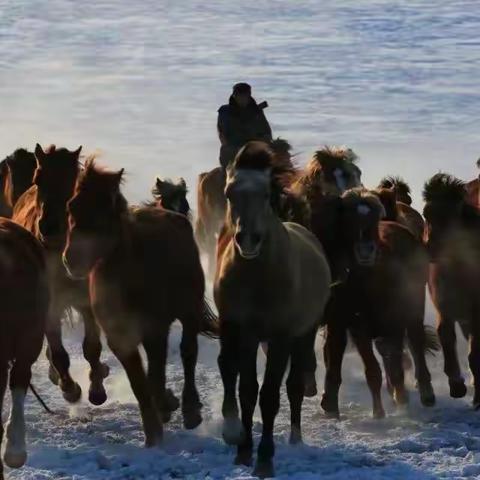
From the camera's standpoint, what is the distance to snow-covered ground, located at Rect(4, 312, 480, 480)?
8352 mm

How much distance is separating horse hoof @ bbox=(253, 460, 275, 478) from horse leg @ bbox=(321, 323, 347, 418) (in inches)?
84.4

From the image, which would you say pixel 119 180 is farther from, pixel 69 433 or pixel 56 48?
pixel 56 48

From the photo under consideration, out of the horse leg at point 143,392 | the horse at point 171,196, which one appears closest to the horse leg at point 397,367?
the horse leg at point 143,392

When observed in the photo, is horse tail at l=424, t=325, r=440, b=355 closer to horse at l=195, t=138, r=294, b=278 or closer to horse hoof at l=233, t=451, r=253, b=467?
horse hoof at l=233, t=451, r=253, b=467

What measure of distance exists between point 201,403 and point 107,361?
265 centimetres

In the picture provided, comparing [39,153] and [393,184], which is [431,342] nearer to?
[393,184]

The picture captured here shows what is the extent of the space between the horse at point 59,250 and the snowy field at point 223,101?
284 mm

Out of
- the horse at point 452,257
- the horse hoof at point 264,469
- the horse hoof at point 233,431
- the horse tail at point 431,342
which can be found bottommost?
the horse hoof at point 264,469

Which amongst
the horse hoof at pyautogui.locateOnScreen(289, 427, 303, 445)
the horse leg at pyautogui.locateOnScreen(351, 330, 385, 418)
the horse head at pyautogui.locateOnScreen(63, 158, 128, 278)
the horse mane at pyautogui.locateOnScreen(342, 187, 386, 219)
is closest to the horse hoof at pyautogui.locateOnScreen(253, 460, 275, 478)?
the horse hoof at pyautogui.locateOnScreen(289, 427, 303, 445)

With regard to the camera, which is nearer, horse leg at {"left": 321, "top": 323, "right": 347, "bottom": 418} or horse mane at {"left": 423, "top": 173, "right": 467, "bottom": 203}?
horse leg at {"left": 321, "top": 323, "right": 347, "bottom": 418}

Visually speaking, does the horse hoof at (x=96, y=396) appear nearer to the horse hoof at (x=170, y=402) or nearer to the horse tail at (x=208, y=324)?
the horse hoof at (x=170, y=402)

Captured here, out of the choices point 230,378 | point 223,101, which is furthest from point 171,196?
point 223,101

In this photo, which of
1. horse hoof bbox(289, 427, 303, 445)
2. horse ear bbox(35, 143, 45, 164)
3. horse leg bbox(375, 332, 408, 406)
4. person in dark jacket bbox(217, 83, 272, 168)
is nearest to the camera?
horse hoof bbox(289, 427, 303, 445)

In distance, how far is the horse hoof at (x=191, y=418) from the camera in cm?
966
